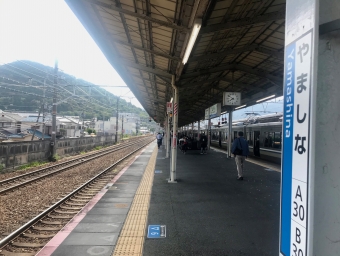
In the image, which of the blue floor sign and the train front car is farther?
the train front car

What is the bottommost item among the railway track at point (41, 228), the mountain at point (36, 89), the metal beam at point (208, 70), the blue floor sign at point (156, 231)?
the railway track at point (41, 228)

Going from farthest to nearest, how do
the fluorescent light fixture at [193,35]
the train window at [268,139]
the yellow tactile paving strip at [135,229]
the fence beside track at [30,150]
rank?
1. the train window at [268,139]
2. the fence beside track at [30,150]
3. the fluorescent light fixture at [193,35]
4. the yellow tactile paving strip at [135,229]

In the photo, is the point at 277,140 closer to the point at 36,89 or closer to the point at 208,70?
the point at 208,70

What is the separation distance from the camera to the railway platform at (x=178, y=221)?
380cm

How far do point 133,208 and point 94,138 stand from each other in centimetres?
2473

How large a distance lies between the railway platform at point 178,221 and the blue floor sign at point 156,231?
31 millimetres

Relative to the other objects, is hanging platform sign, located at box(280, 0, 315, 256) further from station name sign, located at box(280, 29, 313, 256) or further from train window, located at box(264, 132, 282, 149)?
train window, located at box(264, 132, 282, 149)

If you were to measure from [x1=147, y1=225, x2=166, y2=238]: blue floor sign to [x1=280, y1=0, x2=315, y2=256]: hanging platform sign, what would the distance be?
290 cm

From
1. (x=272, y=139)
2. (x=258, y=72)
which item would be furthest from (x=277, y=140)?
(x=258, y=72)

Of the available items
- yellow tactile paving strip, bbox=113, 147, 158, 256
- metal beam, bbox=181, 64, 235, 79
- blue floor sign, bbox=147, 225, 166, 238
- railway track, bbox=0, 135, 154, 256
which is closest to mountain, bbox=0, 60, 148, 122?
railway track, bbox=0, 135, 154, 256

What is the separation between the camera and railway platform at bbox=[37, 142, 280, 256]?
380cm

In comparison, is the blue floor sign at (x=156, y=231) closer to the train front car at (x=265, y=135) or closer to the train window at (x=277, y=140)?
the train front car at (x=265, y=135)

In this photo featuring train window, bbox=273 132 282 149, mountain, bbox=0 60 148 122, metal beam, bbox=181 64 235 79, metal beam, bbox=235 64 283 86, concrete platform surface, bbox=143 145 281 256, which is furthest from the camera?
mountain, bbox=0 60 148 122

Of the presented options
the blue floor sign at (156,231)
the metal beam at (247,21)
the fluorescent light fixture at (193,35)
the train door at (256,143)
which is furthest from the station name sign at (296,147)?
the train door at (256,143)
